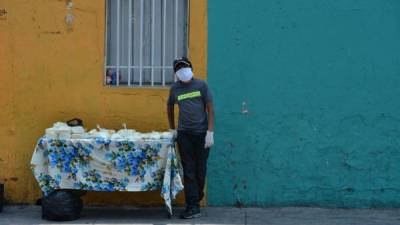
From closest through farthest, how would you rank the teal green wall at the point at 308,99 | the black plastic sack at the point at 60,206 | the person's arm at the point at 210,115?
the black plastic sack at the point at 60,206 → the person's arm at the point at 210,115 → the teal green wall at the point at 308,99

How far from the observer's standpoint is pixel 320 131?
29.8ft

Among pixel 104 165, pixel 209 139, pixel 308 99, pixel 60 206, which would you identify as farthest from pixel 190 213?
pixel 308 99

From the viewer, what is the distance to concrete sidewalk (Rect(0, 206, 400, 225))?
27.6 ft

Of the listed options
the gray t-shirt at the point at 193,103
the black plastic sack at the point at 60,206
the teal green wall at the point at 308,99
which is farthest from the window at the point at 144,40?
the black plastic sack at the point at 60,206

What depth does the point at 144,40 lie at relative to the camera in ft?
30.5

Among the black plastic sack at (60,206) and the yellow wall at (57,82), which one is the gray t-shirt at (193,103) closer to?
the yellow wall at (57,82)

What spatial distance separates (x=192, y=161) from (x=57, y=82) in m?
2.05

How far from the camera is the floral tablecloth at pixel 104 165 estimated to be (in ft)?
27.5

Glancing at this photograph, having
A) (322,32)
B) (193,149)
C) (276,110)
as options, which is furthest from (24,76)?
(322,32)

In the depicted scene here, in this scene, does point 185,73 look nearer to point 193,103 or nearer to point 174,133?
point 193,103

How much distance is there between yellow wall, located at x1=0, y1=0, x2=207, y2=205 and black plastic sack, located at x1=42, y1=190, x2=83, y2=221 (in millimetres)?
770

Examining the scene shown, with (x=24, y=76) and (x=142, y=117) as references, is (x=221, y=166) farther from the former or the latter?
(x=24, y=76)

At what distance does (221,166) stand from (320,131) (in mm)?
1313

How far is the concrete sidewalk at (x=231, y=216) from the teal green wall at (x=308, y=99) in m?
0.25
